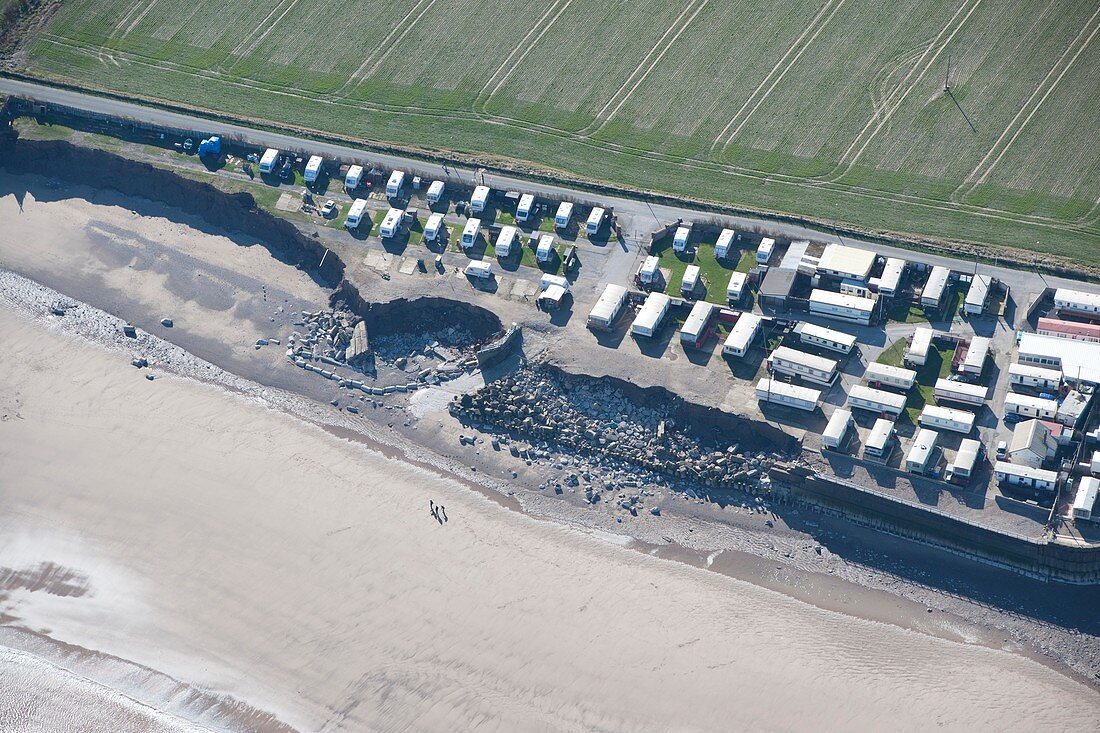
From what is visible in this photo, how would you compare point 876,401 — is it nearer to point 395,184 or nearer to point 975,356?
point 975,356

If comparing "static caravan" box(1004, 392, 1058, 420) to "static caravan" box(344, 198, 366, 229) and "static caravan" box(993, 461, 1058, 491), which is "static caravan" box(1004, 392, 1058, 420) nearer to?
"static caravan" box(993, 461, 1058, 491)

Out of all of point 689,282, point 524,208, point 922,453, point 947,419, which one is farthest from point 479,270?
point 947,419

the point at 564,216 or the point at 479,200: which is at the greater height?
the point at 564,216

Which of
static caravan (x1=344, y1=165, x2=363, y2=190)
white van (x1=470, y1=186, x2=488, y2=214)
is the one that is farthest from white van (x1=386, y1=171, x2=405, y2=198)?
white van (x1=470, y1=186, x2=488, y2=214)

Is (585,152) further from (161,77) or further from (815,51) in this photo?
(161,77)

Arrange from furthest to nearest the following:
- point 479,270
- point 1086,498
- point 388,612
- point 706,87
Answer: point 706,87 → point 479,270 → point 388,612 → point 1086,498

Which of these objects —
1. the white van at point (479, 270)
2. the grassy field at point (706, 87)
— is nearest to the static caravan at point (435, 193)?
the grassy field at point (706, 87)
